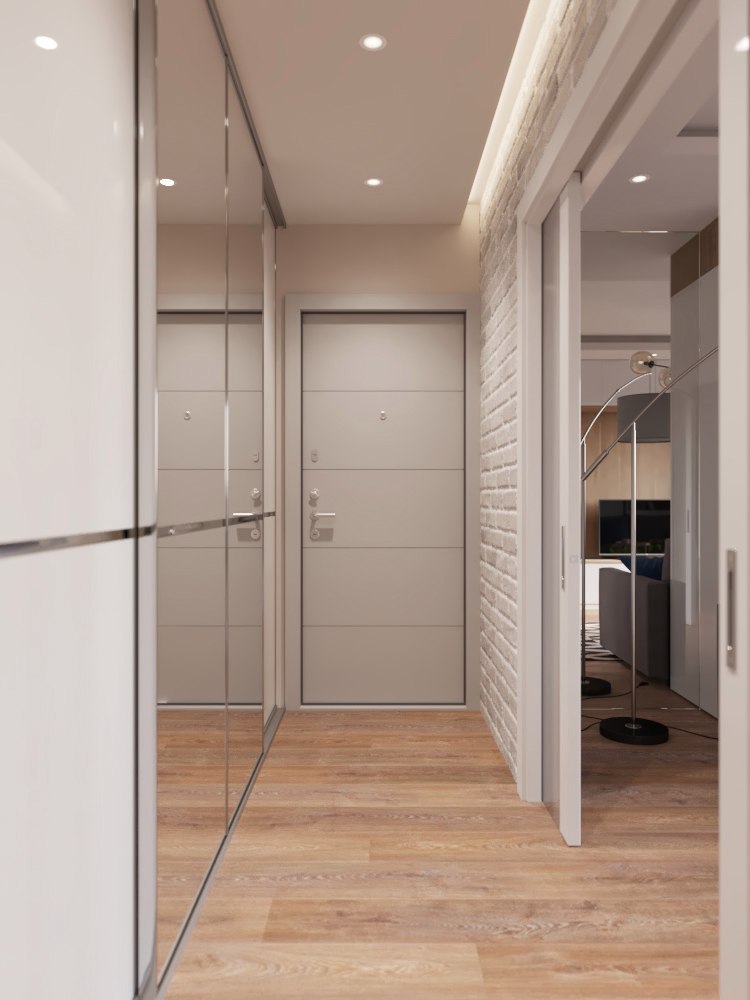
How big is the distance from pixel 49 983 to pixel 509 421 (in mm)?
2492

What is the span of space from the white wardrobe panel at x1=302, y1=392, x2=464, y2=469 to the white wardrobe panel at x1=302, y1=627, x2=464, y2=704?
0.90 metres

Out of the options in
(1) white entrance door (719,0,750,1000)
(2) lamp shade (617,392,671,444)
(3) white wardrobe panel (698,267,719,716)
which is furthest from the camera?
(2) lamp shade (617,392,671,444)

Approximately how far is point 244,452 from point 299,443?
1307 mm

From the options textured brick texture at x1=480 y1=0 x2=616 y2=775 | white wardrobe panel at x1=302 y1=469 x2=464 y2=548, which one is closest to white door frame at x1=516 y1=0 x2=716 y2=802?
textured brick texture at x1=480 y1=0 x2=616 y2=775

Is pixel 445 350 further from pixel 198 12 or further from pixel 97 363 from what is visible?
pixel 97 363

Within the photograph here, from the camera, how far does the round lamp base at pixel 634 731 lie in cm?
350

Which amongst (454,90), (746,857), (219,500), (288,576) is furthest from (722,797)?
(288,576)

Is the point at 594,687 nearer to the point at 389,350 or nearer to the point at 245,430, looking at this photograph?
the point at 389,350

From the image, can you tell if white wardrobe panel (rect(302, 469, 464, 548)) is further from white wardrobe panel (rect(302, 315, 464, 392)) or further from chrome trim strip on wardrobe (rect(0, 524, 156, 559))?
chrome trim strip on wardrobe (rect(0, 524, 156, 559))

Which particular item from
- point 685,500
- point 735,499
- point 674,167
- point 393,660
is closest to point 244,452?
point 393,660

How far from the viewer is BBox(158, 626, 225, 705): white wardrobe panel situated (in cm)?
176

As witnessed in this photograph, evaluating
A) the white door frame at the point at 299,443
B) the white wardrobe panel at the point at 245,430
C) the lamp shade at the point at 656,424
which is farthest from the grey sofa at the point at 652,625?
the white wardrobe panel at the point at 245,430

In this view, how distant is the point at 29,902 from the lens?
1.10 meters

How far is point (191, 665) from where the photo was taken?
1971mm
